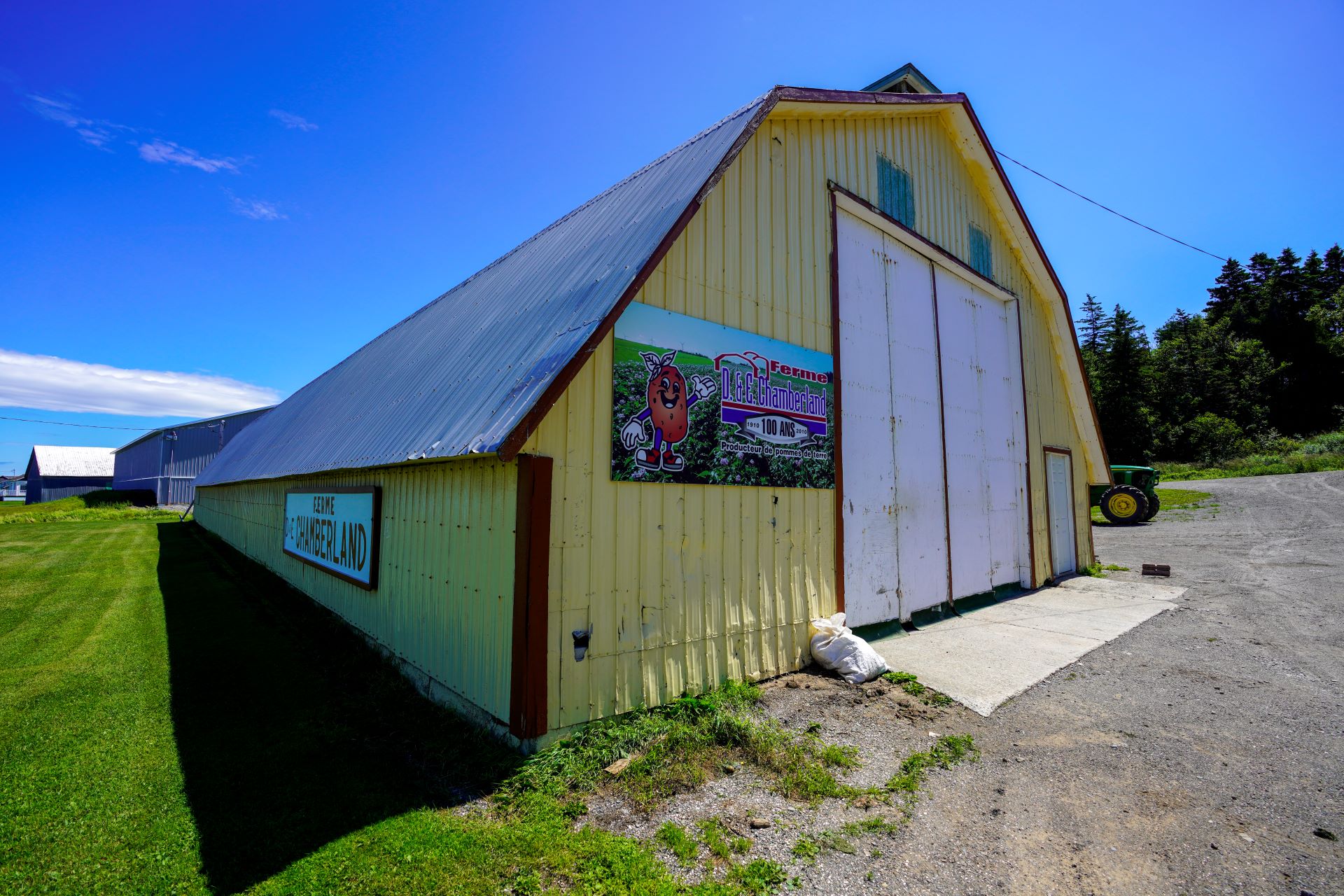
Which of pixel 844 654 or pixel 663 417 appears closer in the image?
pixel 663 417

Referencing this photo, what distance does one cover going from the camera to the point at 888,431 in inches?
336

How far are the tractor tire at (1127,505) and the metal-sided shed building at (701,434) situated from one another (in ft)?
45.3

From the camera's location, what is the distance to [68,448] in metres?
64.1

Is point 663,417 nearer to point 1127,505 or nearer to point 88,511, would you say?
point 1127,505

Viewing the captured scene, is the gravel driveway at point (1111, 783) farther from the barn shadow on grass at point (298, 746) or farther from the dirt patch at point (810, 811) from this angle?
the barn shadow on grass at point (298, 746)

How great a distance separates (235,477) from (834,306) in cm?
1715

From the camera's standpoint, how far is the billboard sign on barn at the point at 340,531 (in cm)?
749

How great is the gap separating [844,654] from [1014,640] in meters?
3.13

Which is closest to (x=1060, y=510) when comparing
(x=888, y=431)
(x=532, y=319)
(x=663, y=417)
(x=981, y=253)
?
(x=981, y=253)

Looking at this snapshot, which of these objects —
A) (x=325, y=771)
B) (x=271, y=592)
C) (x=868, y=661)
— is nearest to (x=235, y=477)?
(x=271, y=592)

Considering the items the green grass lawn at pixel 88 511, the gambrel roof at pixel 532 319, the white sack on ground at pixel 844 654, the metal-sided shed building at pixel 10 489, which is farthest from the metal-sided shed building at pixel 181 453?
the metal-sided shed building at pixel 10 489

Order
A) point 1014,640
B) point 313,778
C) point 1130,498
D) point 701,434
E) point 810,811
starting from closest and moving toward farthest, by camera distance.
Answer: point 810,811, point 313,778, point 701,434, point 1014,640, point 1130,498

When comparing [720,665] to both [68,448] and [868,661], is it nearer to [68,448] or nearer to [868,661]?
[868,661]

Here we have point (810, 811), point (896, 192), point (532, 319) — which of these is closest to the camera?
point (810, 811)
